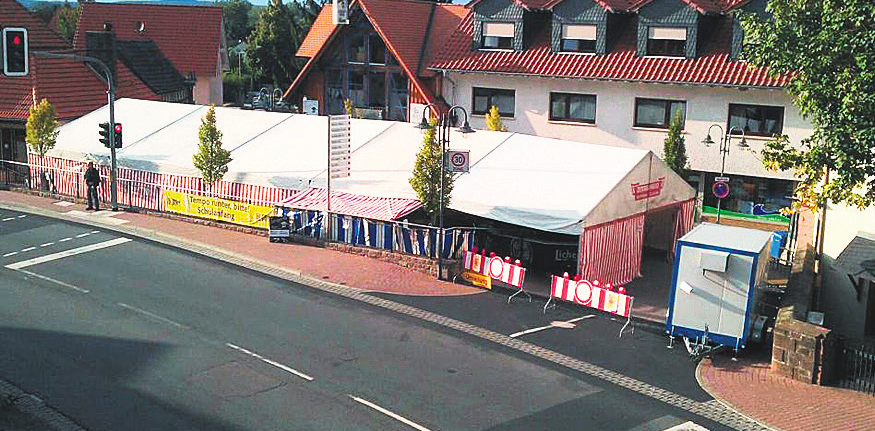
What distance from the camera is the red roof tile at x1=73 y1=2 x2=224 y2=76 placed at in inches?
2232

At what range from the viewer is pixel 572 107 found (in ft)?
121

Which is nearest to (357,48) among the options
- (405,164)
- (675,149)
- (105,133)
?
(105,133)

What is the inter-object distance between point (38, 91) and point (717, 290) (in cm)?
2992

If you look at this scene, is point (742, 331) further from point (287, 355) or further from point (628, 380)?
point (287, 355)

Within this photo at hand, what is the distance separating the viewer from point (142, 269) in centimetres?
2298

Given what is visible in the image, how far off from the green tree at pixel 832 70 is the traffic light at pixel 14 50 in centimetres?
1484

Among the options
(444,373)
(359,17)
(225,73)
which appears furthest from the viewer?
(225,73)

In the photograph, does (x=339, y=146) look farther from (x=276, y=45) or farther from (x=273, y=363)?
(x=276, y=45)

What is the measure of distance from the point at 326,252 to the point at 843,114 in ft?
44.2

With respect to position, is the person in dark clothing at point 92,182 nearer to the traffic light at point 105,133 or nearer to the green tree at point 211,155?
the traffic light at point 105,133

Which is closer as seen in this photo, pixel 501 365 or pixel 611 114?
pixel 501 365

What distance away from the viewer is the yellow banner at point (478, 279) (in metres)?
22.2

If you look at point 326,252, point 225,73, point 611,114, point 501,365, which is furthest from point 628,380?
point 225,73

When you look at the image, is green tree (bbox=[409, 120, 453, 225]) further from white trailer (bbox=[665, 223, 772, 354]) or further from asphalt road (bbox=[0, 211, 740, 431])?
white trailer (bbox=[665, 223, 772, 354])
